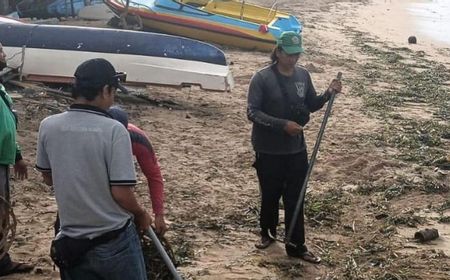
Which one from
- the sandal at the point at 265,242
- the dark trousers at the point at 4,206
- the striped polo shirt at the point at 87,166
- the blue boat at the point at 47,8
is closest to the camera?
the striped polo shirt at the point at 87,166

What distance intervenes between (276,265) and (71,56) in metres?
6.28

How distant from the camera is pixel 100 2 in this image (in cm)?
1925

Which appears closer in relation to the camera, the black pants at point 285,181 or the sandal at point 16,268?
the sandal at point 16,268

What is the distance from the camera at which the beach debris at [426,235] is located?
600cm

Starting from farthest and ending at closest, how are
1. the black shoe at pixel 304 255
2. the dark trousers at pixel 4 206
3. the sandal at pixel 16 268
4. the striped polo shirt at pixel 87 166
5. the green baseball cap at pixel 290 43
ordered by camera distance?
the black shoe at pixel 304 255, the green baseball cap at pixel 290 43, the sandal at pixel 16 268, the dark trousers at pixel 4 206, the striped polo shirt at pixel 87 166

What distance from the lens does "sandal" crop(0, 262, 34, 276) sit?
493 centimetres

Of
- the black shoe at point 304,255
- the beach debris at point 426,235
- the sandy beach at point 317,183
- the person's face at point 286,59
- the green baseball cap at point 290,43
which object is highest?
the green baseball cap at point 290,43

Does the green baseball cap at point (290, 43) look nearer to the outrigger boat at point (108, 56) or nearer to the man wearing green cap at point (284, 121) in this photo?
the man wearing green cap at point (284, 121)

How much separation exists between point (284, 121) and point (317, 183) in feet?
9.13

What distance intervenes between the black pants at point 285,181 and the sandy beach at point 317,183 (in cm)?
30

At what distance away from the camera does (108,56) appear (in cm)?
1077

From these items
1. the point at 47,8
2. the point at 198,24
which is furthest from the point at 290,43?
the point at 47,8

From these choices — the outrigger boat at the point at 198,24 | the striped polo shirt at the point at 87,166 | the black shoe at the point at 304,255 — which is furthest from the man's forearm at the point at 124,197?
the outrigger boat at the point at 198,24

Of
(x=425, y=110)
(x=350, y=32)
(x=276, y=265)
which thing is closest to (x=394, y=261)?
(x=276, y=265)
